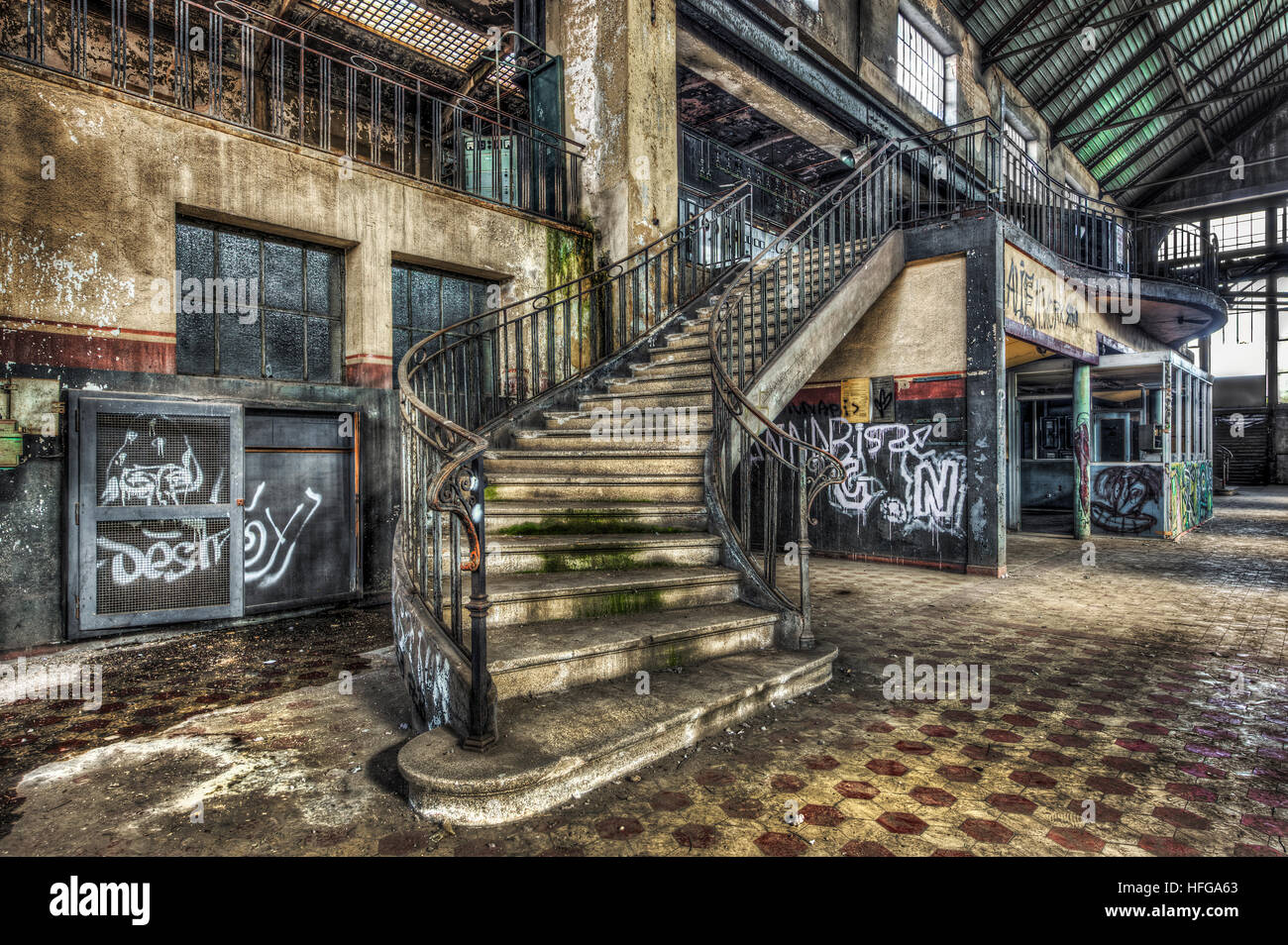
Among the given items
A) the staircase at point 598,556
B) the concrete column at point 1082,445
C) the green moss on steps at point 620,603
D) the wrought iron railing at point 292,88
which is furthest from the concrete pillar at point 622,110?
the concrete column at point 1082,445

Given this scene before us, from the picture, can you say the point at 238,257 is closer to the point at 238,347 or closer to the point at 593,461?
the point at 238,347

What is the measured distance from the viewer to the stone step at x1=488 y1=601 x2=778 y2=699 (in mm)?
3143

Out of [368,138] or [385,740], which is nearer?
[385,740]

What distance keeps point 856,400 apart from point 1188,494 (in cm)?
828

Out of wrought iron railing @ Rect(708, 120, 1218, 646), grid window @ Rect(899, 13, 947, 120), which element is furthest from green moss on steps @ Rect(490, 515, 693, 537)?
grid window @ Rect(899, 13, 947, 120)

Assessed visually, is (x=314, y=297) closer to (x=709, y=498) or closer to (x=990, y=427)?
(x=709, y=498)

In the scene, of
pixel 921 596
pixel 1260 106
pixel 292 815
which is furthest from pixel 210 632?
pixel 1260 106

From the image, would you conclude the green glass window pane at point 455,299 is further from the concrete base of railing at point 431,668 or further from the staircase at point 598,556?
the concrete base of railing at point 431,668

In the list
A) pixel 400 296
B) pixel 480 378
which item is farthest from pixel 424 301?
pixel 480 378

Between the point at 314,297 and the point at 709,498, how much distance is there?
435cm

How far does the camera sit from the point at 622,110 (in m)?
8.02

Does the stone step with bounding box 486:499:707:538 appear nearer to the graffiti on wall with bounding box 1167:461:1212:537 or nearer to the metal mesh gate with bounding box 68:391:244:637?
the metal mesh gate with bounding box 68:391:244:637

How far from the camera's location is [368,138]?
11.0 metres

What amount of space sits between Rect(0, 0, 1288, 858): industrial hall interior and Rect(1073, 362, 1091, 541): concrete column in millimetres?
100
